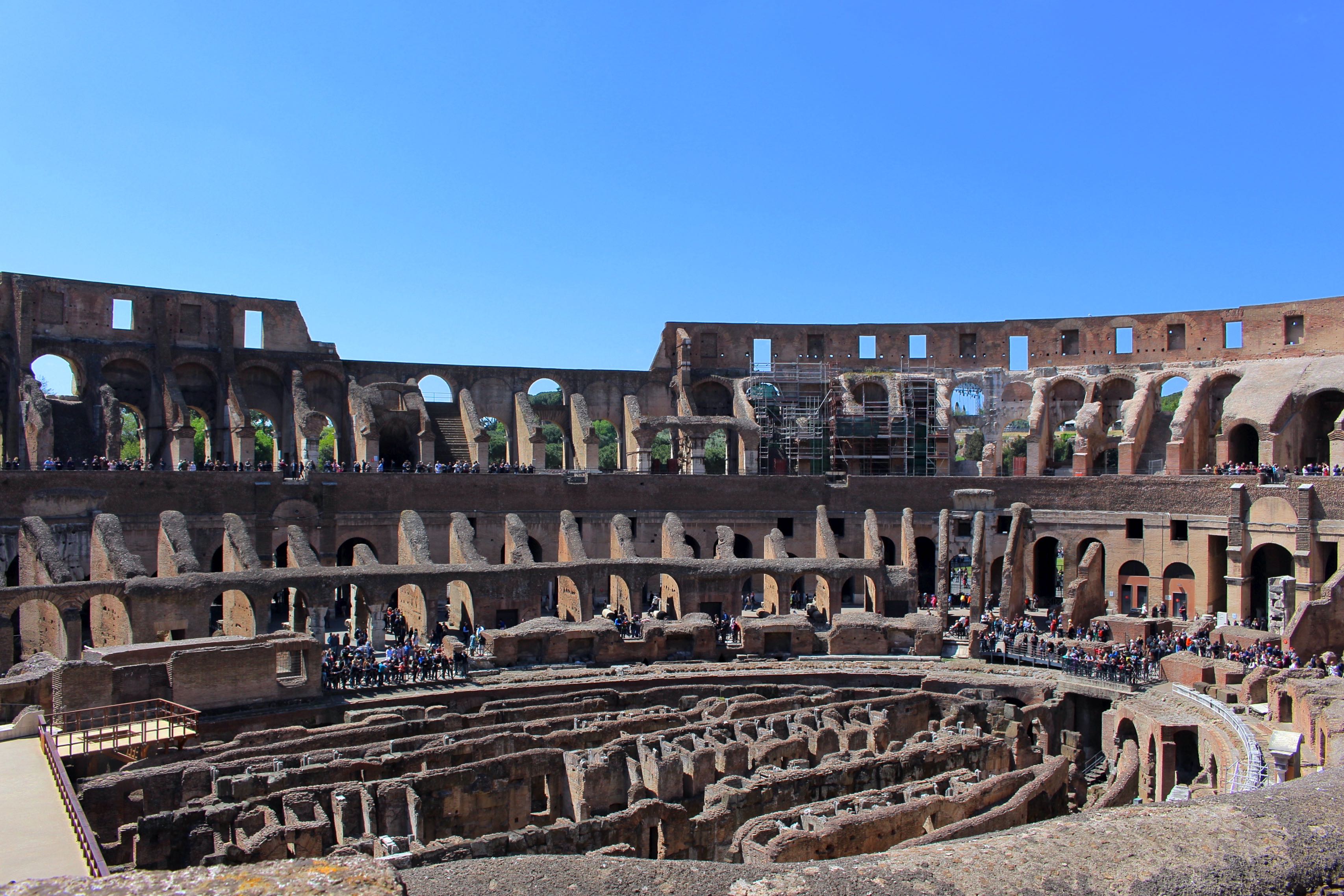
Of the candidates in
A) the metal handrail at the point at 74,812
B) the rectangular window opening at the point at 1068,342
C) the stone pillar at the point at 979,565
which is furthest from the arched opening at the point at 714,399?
the metal handrail at the point at 74,812

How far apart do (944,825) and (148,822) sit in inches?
489

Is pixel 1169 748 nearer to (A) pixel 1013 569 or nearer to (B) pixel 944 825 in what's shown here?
(B) pixel 944 825

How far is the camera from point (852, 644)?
94.5 feet

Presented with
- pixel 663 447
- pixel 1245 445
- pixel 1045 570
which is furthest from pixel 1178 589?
pixel 663 447

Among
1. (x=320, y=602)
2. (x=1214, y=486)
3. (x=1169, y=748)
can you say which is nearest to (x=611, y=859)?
(x=1169, y=748)

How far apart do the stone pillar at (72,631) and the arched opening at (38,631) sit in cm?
93

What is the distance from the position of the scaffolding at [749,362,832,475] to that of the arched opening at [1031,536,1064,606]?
28.0 feet

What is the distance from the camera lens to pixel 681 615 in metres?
30.6

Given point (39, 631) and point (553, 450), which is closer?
point (39, 631)

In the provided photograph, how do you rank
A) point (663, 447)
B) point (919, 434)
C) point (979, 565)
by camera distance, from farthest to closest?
point (663, 447) < point (919, 434) < point (979, 565)

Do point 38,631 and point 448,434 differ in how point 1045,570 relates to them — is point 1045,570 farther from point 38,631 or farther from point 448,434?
point 38,631

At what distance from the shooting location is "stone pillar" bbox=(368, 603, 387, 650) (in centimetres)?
2738

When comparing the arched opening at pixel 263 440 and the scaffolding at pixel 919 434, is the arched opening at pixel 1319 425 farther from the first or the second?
the arched opening at pixel 263 440

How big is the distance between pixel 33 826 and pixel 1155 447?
123 ft
